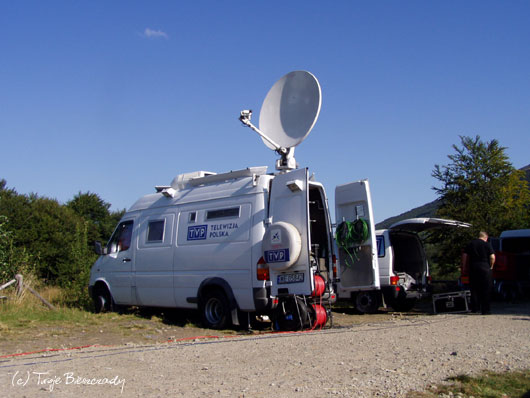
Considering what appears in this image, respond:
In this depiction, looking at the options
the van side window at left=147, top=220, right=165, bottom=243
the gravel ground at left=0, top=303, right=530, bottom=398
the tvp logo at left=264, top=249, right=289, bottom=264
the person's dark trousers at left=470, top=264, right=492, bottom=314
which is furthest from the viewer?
the van side window at left=147, top=220, right=165, bottom=243

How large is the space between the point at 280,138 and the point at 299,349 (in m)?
5.00

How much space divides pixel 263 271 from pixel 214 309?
1.52 metres

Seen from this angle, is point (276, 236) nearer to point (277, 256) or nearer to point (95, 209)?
point (277, 256)

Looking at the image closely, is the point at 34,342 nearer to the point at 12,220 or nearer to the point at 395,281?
the point at 395,281

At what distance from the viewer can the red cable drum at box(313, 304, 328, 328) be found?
29.2 ft

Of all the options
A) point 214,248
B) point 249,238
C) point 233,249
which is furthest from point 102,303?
point 249,238

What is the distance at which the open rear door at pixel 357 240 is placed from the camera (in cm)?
991

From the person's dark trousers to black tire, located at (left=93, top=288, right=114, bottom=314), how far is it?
7774 millimetres

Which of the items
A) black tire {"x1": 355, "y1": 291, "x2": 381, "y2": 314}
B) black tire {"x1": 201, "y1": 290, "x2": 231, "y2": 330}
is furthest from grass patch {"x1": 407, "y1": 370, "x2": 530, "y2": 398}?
black tire {"x1": 355, "y1": 291, "x2": 381, "y2": 314}

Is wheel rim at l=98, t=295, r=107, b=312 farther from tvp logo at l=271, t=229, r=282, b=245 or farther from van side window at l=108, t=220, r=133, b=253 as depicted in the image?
tvp logo at l=271, t=229, r=282, b=245

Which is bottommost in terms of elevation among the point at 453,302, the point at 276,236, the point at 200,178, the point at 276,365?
the point at 276,365

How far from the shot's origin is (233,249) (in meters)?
9.21

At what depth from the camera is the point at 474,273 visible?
34.8 feet

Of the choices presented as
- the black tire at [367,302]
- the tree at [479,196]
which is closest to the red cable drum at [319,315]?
the black tire at [367,302]
